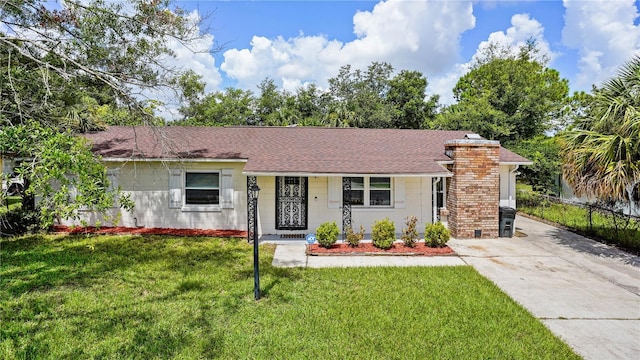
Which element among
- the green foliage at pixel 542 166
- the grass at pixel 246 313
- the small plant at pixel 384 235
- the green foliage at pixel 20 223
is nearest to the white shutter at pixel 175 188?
the grass at pixel 246 313

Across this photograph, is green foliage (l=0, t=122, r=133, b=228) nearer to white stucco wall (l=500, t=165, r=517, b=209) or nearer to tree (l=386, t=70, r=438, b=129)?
white stucco wall (l=500, t=165, r=517, b=209)

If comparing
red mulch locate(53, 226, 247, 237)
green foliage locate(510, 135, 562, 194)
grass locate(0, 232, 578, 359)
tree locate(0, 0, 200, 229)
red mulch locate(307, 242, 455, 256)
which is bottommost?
grass locate(0, 232, 578, 359)

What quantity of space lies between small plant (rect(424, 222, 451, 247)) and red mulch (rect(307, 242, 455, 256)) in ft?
0.56

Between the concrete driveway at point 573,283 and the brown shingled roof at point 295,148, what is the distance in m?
3.02

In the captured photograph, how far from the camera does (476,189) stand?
36.6 ft

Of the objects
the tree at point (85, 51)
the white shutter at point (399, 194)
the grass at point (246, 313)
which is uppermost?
the tree at point (85, 51)

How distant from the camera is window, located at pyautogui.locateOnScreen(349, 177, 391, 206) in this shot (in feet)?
38.3

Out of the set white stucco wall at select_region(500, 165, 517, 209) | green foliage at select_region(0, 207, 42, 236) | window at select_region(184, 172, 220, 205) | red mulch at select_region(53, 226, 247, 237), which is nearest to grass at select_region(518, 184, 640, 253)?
white stucco wall at select_region(500, 165, 517, 209)

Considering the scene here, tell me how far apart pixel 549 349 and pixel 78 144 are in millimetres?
6945

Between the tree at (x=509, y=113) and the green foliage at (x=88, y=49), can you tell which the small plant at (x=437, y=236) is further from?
the tree at (x=509, y=113)

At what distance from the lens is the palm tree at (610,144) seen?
7.85 meters

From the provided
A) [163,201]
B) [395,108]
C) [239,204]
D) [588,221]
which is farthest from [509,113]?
[163,201]

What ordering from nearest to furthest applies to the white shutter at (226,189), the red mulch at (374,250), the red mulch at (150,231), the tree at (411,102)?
the red mulch at (374,250) < the red mulch at (150,231) < the white shutter at (226,189) < the tree at (411,102)

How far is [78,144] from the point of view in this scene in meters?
4.45
